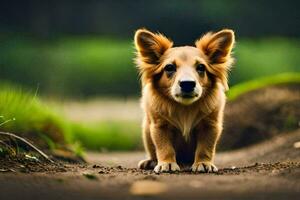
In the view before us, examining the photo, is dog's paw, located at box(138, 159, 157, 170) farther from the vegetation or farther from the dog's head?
the vegetation

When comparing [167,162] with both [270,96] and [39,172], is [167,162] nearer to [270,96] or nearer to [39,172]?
[39,172]

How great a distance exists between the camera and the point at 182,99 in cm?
615

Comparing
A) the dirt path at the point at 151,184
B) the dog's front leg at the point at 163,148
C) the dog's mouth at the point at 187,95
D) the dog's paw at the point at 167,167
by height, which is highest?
the dog's mouth at the point at 187,95

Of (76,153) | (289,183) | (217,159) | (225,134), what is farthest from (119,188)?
(225,134)

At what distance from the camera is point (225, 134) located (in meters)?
9.98

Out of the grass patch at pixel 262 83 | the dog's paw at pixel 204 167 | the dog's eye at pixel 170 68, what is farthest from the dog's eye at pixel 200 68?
the grass patch at pixel 262 83

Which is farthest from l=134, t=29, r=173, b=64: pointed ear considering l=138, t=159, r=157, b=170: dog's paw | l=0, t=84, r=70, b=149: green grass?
l=0, t=84, r=70, b=149: green grass

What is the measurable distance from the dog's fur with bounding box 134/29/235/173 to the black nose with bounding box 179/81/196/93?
0.11 feet

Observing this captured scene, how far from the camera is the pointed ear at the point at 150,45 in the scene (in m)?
6.68

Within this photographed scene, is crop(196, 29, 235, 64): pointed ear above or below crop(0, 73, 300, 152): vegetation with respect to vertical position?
above

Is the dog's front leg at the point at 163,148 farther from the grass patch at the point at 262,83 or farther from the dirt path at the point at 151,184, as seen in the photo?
the grass patch at the point at 262,83

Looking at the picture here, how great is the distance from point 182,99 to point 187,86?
185mm

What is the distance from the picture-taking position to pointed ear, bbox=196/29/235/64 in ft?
21.8

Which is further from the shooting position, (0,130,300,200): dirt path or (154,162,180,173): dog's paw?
(154,162,180,173): dog's paw
